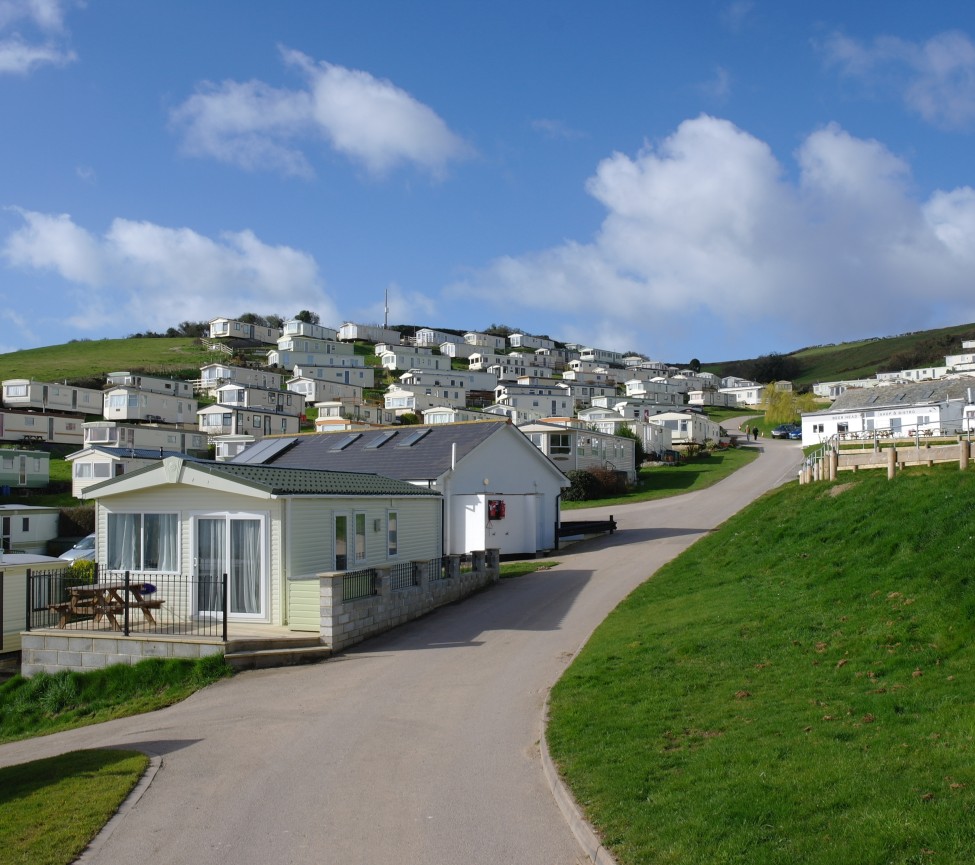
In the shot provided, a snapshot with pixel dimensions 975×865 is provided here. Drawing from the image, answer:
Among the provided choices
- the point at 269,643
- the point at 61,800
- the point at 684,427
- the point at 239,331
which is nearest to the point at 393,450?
the point at 269,643

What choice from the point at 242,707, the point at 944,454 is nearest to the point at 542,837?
the point at 242,707

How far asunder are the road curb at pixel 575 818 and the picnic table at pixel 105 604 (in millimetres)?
11008

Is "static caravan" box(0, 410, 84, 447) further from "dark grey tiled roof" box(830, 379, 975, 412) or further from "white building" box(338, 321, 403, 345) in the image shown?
"white building" box(338, 321, 403, 345)

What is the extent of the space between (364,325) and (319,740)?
15773 centimetres

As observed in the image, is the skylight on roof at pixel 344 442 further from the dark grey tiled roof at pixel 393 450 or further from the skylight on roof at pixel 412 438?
the skylight on roof at pixel 412 438

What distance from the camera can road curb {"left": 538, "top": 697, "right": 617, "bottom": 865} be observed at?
6.95 m

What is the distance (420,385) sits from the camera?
106 m

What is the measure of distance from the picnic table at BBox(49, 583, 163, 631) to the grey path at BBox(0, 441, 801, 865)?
377 cm

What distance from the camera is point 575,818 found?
779 centimetres

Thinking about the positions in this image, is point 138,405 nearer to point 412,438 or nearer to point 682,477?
point 682,477

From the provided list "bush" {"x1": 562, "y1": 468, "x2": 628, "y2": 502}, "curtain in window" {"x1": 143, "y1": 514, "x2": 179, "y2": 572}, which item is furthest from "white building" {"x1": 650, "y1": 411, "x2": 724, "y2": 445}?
"curtain in window" {"x1": 143, "y1": 514, "x2": 179, "y2": 572}

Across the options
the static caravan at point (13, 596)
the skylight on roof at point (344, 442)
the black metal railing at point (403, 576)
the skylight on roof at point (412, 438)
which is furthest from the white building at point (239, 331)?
the black metal railing at point (403, 576)

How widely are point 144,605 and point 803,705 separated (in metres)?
13.5

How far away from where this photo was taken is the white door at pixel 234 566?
18.2 m
